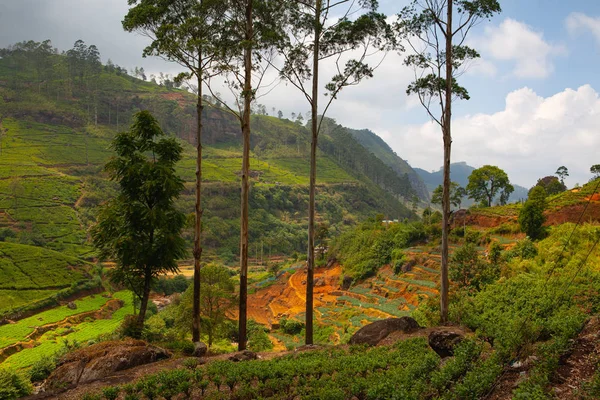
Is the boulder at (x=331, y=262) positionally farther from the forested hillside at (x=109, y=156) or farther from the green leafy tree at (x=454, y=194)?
the green leafy tree at (x=454, y=194)

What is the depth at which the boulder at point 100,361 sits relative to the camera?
962 centimetres

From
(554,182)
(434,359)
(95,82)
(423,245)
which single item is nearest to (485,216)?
(423,245)

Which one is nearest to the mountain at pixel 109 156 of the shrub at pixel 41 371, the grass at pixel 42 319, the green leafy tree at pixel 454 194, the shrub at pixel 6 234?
the shrub at pixel 6 234

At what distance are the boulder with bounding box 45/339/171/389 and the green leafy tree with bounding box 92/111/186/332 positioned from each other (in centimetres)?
265

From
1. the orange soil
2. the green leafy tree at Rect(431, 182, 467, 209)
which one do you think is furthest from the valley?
the green leafy tree at Rect(431, 182, 467, 209)

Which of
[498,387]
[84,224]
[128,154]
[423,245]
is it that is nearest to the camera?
[498,387]

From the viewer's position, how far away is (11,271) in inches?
1829

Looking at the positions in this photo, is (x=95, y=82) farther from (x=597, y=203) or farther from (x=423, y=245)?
(x=597, y=203)

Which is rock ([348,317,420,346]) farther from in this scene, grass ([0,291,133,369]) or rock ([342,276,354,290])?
rock ([342,276,354,290])

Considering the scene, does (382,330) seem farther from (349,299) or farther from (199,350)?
(349,299)

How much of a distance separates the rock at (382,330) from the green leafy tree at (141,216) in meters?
7.42

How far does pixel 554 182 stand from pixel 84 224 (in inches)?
3194

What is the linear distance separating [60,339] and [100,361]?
32.6 metres

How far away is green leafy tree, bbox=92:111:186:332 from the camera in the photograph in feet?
42.8
